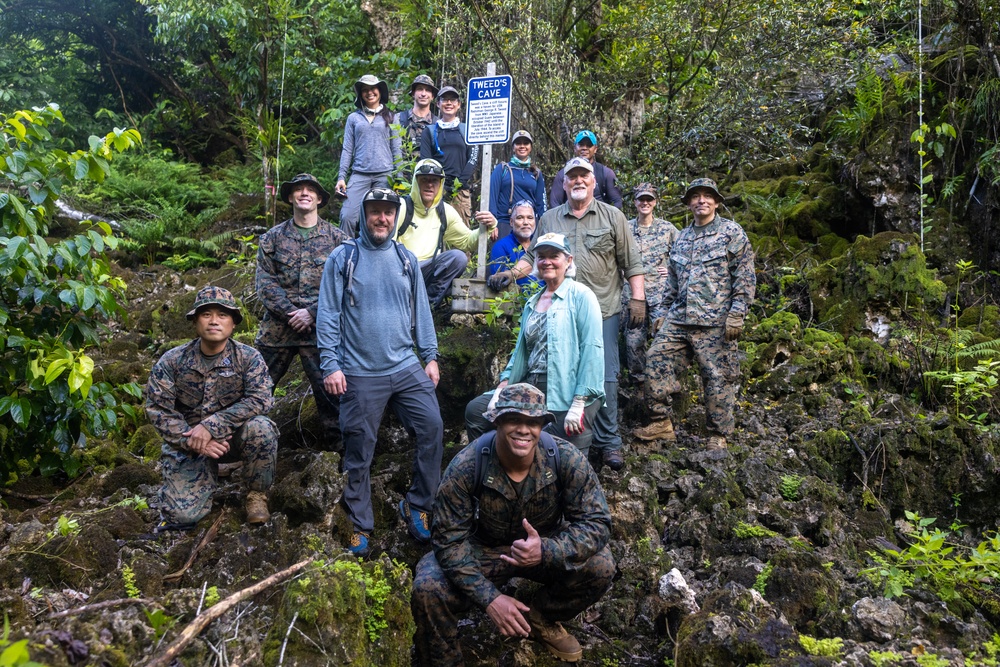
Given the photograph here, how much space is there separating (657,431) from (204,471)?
4147mm

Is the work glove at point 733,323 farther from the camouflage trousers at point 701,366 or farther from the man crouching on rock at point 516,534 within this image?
the man crouching on rock at point 516,534

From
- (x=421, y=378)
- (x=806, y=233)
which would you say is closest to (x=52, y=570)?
(x=421, y=378)

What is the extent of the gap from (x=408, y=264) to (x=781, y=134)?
26.4 ft

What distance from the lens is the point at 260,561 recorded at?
5.48m

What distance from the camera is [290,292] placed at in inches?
280

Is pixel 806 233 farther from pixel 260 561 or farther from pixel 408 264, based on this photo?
pixel 260 561

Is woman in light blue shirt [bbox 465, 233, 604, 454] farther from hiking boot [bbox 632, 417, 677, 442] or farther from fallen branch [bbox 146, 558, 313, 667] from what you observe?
fallen branch [bbox 146, 558, 313, 667]

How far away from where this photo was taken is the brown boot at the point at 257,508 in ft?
19.7

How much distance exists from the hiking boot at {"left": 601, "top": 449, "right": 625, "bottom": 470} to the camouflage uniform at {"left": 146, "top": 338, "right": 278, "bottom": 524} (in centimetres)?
285

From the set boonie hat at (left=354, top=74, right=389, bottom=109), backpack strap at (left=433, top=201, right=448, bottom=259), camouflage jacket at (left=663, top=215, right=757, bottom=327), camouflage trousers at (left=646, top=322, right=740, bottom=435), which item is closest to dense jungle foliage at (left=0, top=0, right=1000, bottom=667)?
camouflage trousers at (left=646, top=322, right=740, bottom=435)

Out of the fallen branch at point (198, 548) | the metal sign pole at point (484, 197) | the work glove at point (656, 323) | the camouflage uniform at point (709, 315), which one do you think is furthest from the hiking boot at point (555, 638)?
the work glove at point (656, 323)

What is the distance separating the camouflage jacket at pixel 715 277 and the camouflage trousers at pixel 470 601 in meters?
3.00

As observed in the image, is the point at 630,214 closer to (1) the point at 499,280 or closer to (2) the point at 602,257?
(1) the point at 499,280

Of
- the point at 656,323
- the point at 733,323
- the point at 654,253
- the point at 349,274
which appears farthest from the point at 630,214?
the point at 349,274
